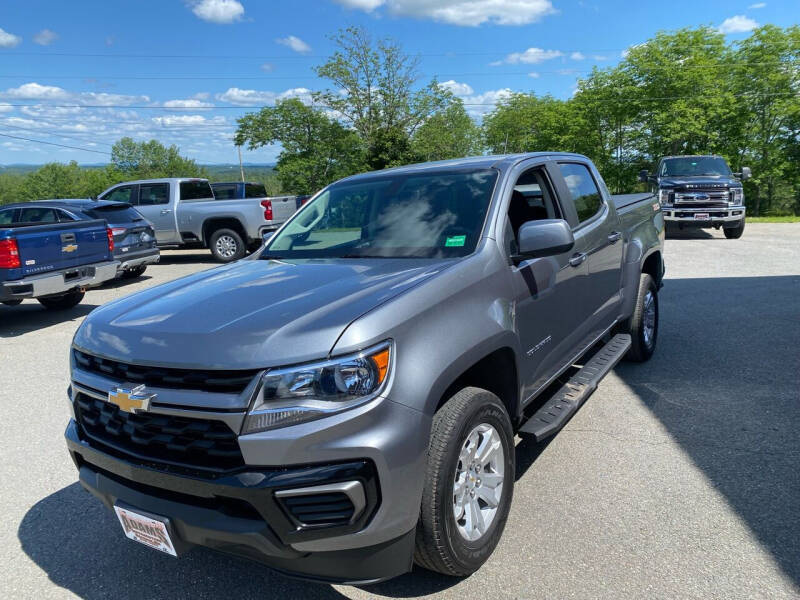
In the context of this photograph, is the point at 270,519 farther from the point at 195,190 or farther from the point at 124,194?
the point at 124,194

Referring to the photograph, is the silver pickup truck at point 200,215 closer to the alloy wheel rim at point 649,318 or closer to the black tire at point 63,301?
the black tire at point 63,301

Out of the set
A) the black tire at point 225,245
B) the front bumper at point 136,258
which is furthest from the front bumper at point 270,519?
the black tire at point 225,245

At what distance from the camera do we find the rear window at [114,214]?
1125 centimetres

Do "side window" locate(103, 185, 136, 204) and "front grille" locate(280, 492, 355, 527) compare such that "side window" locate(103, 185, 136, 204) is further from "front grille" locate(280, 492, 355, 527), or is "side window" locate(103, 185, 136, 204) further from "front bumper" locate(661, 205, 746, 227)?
"front grille" locate(280, 492, 355, 527)

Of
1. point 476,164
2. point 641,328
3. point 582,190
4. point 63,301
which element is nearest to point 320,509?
point 476,164

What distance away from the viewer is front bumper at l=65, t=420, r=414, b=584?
191 cm

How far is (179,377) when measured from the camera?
209 cm

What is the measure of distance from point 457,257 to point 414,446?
109 cm

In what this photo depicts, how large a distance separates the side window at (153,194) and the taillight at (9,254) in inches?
306

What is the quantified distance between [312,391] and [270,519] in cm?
44

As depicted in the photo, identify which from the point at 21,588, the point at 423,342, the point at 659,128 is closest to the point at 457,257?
the point at 423,342

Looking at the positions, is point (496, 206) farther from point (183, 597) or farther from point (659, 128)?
point (659, 128)

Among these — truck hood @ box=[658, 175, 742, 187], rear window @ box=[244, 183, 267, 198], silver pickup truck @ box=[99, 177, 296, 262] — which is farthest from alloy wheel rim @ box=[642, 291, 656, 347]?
rear window @ box=[244, 183, 267, 198]

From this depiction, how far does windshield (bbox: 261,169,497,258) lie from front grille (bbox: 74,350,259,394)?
50.8 inches
